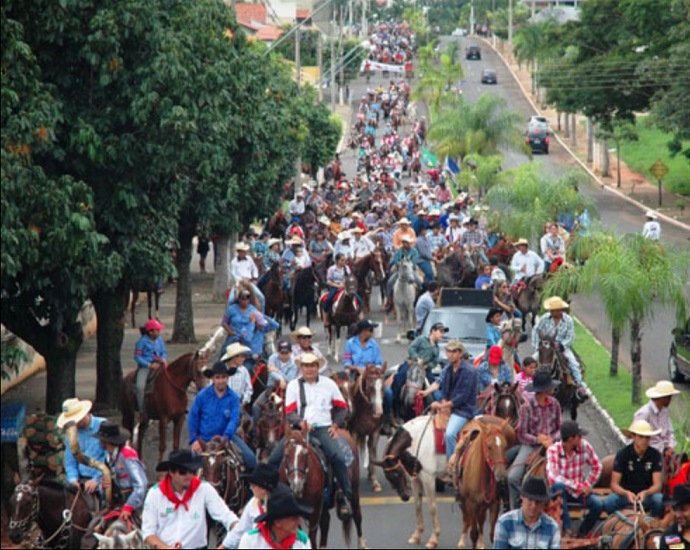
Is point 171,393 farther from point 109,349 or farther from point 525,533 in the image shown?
point 525,533

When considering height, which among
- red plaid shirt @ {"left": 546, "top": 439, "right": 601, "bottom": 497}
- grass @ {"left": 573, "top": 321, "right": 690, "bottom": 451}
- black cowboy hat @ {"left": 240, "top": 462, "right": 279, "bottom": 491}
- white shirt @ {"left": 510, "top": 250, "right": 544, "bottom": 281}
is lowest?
grass @ {"left": 573, "top": 321, "right": 690, "bottom": 451}

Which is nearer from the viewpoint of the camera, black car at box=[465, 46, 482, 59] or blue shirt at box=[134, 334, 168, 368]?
blue shirt at box=[134, 334, 168, 368]

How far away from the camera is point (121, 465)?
16.8 metres

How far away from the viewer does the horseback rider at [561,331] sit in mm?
25266

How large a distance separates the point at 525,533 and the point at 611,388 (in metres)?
16.9

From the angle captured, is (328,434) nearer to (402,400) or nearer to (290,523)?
(402,400)

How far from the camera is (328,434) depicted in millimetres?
18312

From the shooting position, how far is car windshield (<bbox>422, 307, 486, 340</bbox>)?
93.2 ft

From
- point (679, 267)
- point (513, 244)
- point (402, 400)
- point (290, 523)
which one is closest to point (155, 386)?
point (402, 400)

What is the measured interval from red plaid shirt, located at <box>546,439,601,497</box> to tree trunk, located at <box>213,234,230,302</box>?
89.2ft

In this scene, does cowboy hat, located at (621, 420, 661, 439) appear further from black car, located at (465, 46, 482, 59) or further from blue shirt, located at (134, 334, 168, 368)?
black car, located at (465, 46, 482, 59)

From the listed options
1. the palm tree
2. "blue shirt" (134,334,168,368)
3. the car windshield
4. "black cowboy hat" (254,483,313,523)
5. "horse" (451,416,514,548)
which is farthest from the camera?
the car windshield

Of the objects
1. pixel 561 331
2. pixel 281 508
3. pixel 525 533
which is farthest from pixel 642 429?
pixel 561 331

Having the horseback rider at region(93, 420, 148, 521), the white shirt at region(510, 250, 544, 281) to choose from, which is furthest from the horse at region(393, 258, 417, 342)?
the horseback rider at region(93, 420, 148, 521)
